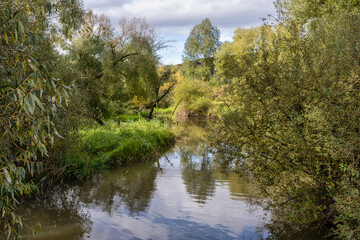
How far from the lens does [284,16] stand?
8.11m

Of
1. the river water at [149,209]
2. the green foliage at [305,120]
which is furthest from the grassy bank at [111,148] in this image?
the green foliage at [305,120]

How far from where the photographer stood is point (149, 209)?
8.84 metres

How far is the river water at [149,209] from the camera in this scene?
7.34 meters

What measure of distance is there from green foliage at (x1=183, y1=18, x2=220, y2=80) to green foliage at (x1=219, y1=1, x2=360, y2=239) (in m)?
48.6

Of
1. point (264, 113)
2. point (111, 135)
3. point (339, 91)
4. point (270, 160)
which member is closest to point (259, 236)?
point (270, 160)

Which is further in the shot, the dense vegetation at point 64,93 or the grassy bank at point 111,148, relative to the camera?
the grassy bank at point 111,148

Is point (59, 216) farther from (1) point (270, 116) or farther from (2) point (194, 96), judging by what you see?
(2) point (194, 96)

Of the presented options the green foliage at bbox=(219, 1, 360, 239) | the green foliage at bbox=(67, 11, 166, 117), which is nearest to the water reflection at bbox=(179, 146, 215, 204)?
the green foliage at bbox=(219, 1, 360, 239)

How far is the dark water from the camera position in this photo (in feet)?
24.1

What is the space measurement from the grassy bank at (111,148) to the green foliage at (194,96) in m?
20.9

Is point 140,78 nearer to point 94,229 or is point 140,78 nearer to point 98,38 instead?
point 98,38

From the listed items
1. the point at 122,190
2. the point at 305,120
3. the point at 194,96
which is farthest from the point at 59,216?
the point at 194,96

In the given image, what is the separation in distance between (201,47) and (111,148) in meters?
45.9

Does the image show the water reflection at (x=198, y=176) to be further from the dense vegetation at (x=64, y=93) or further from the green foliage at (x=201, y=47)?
the green foliage at (x=201, y=47)
